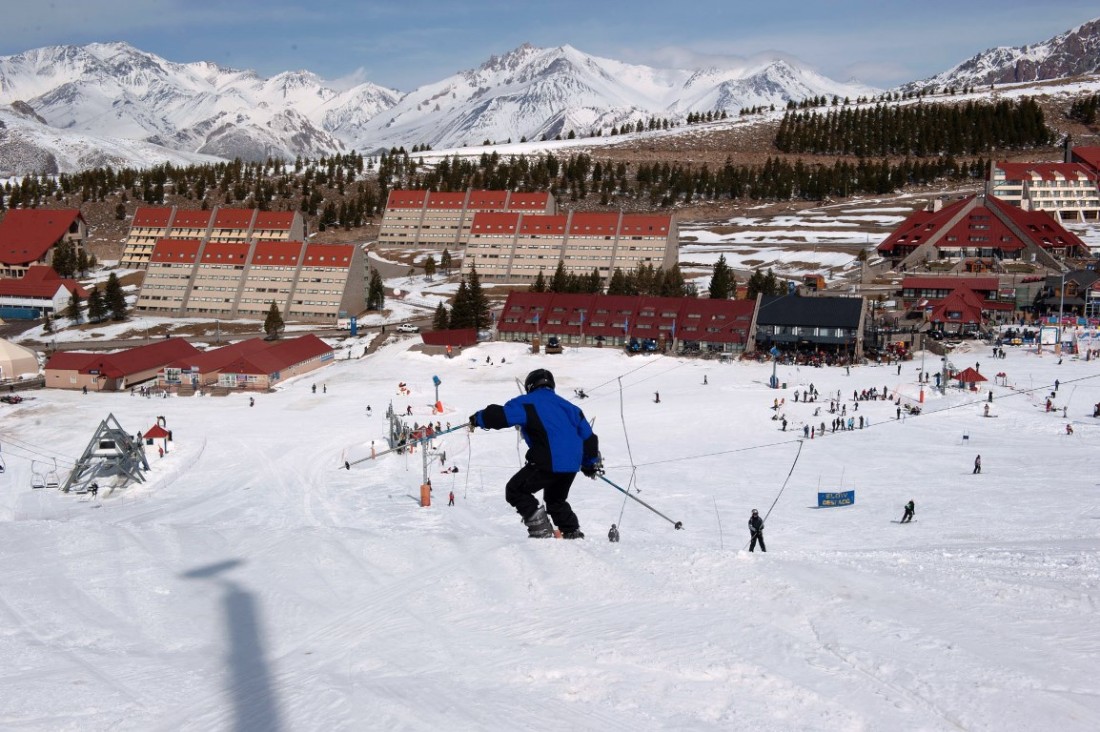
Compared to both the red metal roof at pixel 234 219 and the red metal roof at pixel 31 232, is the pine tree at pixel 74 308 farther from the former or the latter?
the red metal roof at pixel 31 232

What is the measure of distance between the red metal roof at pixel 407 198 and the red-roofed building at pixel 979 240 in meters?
49.9

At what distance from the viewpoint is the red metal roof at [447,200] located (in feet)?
338

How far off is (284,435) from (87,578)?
90.5ft

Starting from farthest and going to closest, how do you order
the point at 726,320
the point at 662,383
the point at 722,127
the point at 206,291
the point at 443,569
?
the point at 722,127
the point at 206,291
the point at 726,320
the point at 662,383
the point at 443,569

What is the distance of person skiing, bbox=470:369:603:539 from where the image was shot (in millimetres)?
9961

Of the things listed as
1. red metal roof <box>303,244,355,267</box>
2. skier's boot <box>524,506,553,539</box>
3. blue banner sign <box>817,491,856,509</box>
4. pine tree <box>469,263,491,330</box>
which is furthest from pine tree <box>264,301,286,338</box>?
skier's boot <box>524,506,553,539</box>

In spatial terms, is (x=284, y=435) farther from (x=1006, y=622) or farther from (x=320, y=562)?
(x=1006, y=622)

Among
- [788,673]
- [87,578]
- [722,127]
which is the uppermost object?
[722,127]

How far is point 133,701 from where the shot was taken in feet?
25.4

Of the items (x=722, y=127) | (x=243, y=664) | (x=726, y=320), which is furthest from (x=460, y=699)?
(x=722, y=127)

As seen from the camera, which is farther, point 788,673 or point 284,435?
point 284,435

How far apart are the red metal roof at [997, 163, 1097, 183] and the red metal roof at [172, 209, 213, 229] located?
3572 inches

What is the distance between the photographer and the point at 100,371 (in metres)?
50.7

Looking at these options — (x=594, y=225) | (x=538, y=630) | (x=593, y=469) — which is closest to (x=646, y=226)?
(x=594, y=225)
